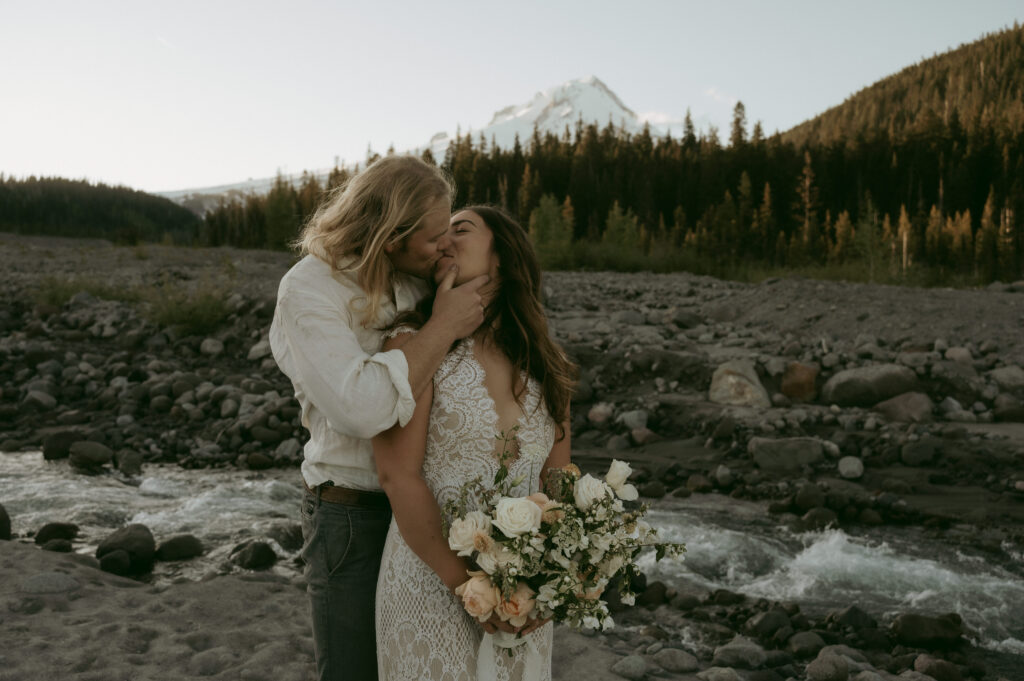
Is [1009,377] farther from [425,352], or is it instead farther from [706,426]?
[425,352]

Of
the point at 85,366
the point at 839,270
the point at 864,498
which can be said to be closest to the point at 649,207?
the point at 839,270

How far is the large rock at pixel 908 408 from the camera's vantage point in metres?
9.34

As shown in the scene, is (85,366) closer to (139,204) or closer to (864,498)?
(864,498)

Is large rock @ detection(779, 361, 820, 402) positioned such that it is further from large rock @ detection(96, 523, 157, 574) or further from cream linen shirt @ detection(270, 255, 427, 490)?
cream linen shirt @ detection(270, 255, 427, 490)

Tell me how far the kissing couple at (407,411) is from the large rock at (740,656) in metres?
2.73

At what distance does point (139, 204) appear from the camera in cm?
5069

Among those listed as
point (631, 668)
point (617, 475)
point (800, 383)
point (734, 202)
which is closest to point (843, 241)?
point (734, 202)

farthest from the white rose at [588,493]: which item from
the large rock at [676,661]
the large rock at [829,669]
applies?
the large rock at [829,669]

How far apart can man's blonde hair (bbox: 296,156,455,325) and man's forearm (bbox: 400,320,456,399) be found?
200mm

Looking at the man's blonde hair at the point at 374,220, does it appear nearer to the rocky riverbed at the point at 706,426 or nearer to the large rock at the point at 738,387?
the rocky riverbed at the point at 706,426

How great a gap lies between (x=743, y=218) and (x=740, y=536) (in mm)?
30820

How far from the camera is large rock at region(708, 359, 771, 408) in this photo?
1007cm

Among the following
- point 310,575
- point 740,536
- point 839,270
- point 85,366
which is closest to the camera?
point 310,575

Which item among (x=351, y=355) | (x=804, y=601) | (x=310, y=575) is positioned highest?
(x=351, y=355)
